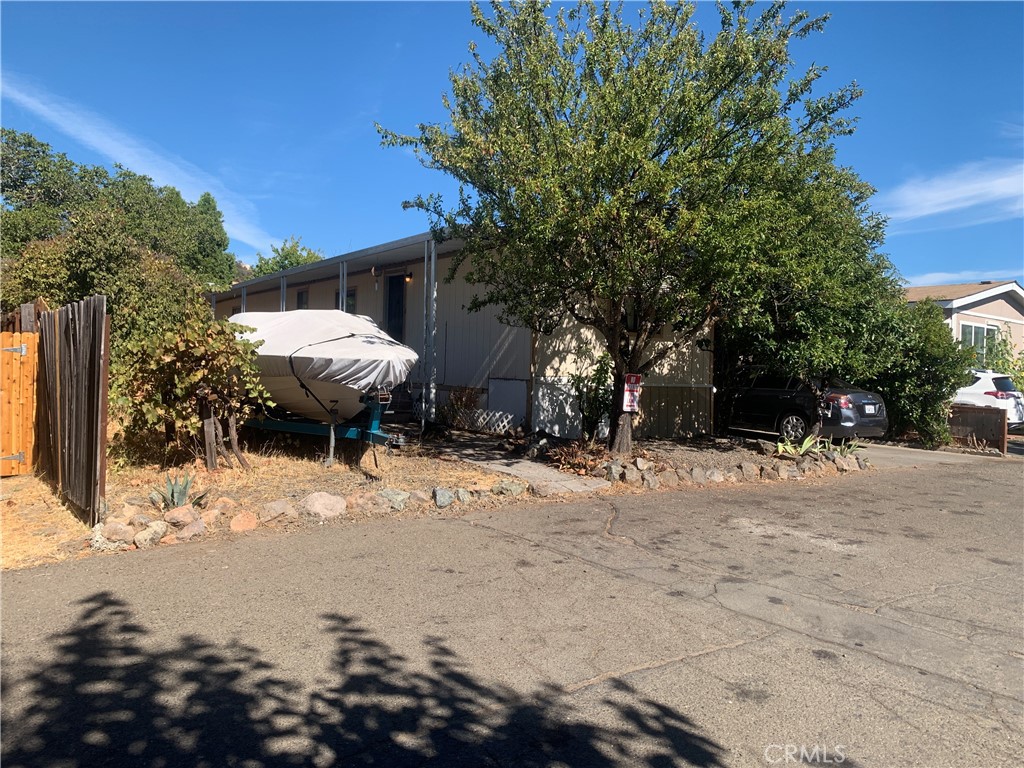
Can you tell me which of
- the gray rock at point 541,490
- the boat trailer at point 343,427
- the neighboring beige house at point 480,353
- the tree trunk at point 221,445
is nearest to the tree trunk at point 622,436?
the gray rock at point 541,490

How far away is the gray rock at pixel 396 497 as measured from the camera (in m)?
7.55

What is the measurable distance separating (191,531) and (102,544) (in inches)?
27.7

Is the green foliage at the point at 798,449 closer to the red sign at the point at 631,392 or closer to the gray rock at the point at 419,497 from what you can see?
the red sign at the point at 631,392

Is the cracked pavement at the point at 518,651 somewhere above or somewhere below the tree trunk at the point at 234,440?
below

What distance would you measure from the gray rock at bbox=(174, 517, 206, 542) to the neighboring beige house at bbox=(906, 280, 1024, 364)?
73.3 ft

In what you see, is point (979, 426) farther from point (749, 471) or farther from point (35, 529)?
point (35, 529)

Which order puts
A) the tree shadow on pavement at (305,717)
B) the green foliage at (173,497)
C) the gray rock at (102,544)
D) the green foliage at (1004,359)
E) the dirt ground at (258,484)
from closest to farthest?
the tree shadow on pavement at (305,717) < the gray rock at (102,544) < the dirt ground at (258,484) < the green foliage at (173,497) < the green foliage at (1004,359)

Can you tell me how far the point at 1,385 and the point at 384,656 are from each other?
7444 millimetres

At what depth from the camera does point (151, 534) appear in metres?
6.15

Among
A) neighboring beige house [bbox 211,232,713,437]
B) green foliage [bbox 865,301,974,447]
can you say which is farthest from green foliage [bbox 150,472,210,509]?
green foliage [bbox 865,301,974,447]

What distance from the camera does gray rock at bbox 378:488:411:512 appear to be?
7.55m

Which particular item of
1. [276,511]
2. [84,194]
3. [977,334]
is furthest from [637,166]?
[84,194]

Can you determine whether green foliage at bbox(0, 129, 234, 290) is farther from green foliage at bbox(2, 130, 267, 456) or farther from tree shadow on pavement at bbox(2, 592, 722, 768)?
tree shadow on pavement at bbox(2, 592, 722, 768)

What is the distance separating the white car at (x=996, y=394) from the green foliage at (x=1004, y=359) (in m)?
0.29
